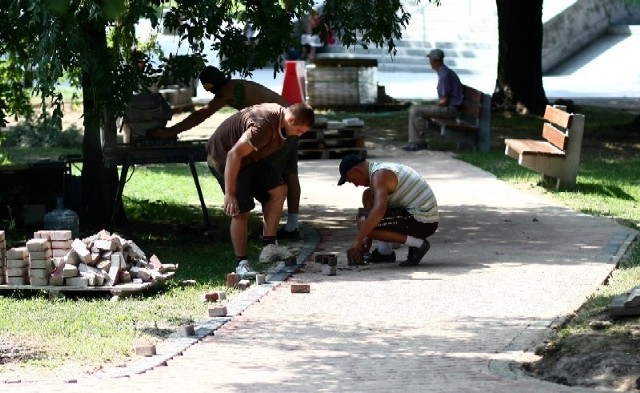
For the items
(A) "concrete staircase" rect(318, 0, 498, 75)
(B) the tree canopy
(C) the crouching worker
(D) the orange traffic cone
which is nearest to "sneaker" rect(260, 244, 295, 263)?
(C) the crouching worker

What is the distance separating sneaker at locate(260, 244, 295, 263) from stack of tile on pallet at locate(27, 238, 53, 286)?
6.35 feet

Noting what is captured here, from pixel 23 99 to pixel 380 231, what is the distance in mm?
5299

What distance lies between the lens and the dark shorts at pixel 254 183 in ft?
37.1

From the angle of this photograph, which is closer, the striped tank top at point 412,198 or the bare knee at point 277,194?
the striped tank top at point 412,198

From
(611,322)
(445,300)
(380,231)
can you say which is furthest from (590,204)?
(611,322)

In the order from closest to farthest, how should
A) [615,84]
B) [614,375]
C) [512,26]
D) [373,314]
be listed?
[614,375] → [373,314] → [512,26] → [615,84]

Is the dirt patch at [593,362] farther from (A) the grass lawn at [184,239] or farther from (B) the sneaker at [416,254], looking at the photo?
(B) the sneaker at [416,254]

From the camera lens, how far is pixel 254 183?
1152 cm

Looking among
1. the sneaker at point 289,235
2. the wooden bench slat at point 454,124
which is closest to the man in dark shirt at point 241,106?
the sneaker at point 289,235

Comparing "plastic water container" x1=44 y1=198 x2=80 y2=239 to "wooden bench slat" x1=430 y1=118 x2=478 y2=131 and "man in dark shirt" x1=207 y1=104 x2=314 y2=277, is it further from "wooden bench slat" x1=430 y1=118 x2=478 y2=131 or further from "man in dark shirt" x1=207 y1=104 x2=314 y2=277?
"wooden bench slat" x1=430 y1=118 x2=478 y2=131

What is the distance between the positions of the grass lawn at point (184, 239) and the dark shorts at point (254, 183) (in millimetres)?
608

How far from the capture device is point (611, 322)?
8852 mm

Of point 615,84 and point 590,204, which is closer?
point 590,204

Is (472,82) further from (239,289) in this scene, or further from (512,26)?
(239,289)
